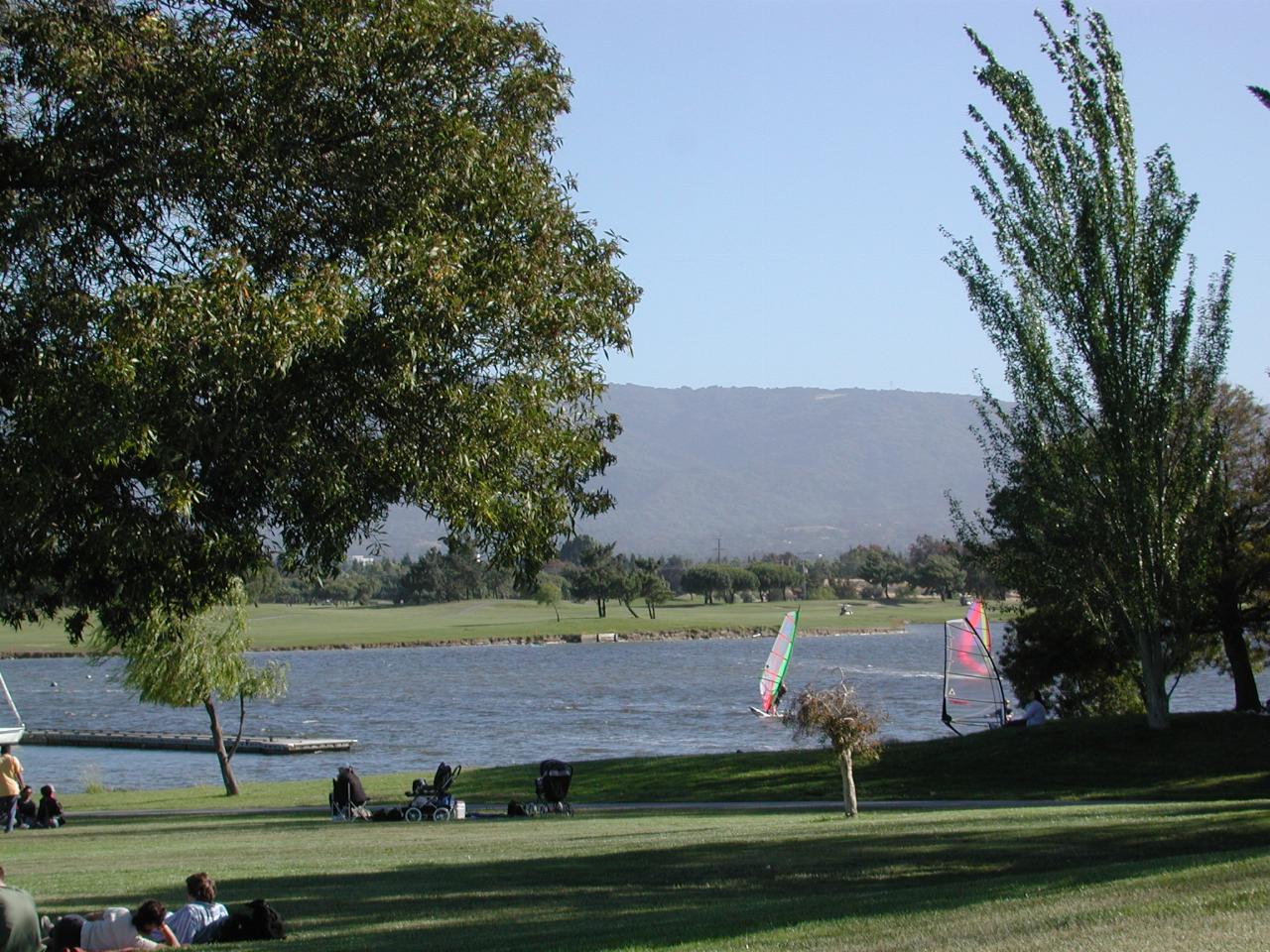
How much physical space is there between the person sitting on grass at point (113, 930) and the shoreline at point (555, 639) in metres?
112

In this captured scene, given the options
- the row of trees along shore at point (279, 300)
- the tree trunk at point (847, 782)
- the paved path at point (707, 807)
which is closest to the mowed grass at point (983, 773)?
the paved path at point (707, 807)

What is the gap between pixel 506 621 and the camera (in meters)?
154

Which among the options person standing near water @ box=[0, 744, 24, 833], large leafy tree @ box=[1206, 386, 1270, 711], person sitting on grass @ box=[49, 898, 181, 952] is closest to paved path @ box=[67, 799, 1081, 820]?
person standing near water @ box=[0, 744, 24, 833]

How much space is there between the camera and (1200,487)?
24.1 meters

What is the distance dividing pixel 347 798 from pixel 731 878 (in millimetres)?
12148

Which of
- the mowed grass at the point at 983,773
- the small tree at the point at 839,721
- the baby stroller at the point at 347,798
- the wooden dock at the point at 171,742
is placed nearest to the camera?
the small tree at the point at 839,721

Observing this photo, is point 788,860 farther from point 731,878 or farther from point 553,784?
point 553,784

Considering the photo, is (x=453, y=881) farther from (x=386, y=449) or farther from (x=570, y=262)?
(x=570, y=262)

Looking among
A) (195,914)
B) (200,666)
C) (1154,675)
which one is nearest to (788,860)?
(195,914)

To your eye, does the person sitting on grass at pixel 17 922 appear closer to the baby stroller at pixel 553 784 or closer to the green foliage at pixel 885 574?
the baby stroller at pixel 553 784

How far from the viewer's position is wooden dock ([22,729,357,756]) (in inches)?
1954

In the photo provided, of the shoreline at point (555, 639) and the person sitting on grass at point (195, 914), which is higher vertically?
the person sitting on grass at point (195, 914)

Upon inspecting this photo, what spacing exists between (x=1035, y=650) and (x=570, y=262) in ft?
97.5

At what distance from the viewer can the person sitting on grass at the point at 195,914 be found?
10.9m
